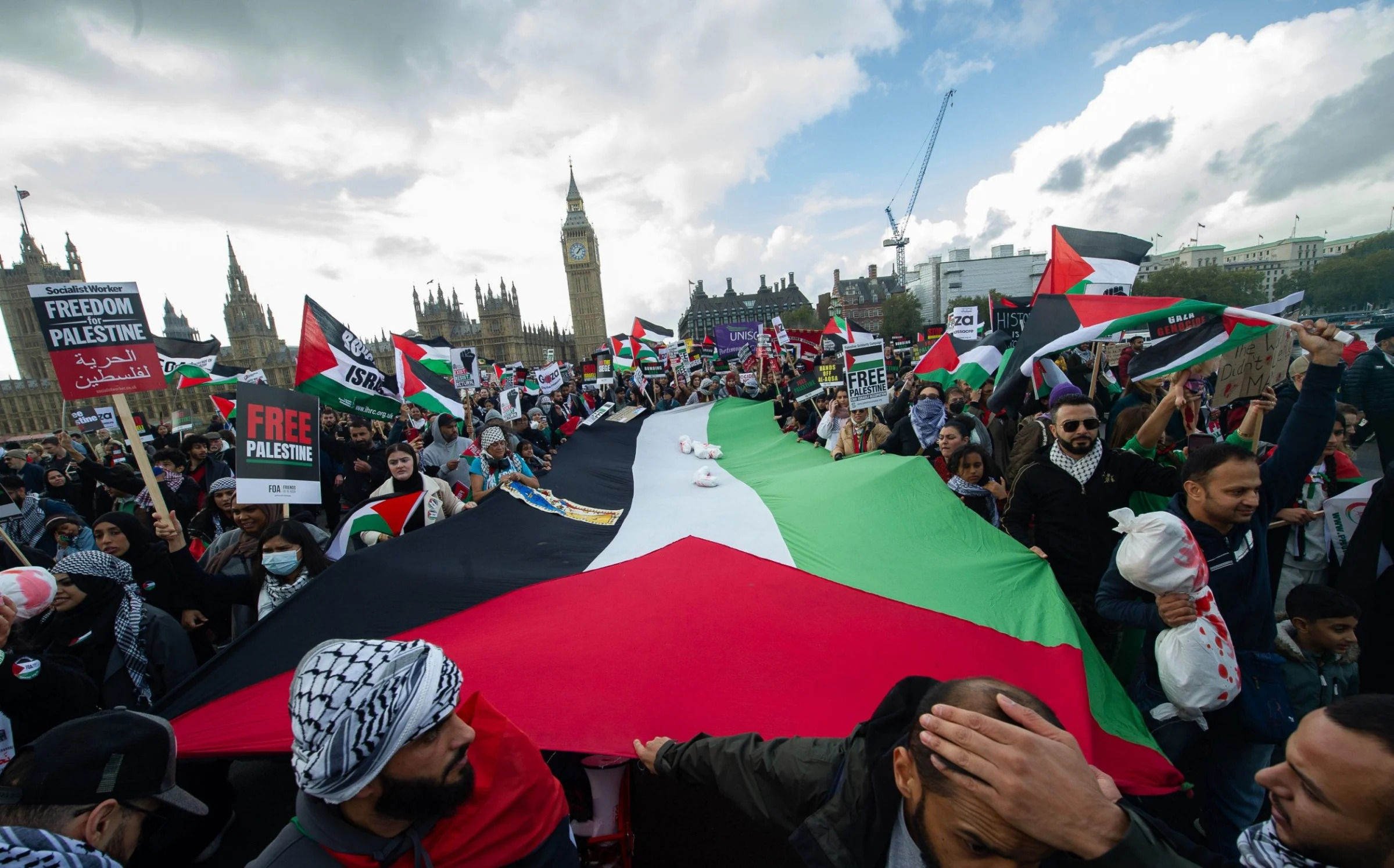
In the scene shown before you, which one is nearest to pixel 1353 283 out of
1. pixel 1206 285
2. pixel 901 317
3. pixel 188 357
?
pixel 1206 285

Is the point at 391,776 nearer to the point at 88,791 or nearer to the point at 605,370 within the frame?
the point at 88,791

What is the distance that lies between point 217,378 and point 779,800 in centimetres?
1633

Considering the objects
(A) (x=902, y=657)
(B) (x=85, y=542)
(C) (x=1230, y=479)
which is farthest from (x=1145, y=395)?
(B) (x=85, y=542)

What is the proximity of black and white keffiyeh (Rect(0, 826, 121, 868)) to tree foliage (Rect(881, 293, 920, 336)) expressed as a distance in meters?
83.3

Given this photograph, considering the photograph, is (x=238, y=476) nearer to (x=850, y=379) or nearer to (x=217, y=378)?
(x=850, y=379)

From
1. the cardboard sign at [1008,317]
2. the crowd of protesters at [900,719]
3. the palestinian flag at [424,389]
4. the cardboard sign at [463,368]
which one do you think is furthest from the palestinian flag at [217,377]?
the cardboard sign at [1008,317]

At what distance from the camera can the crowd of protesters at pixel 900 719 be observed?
1.16 metres

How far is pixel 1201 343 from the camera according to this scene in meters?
3.72

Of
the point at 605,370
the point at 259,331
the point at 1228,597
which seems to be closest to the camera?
the point at 1228,597

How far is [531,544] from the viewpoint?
3.94m

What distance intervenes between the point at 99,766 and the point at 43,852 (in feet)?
0.90

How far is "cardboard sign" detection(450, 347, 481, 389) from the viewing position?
37.5 feet

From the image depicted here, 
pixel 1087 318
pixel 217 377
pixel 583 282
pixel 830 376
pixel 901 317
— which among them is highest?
pixel 583 282

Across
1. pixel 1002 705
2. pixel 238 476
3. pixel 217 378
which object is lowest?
pixel 1002 705
